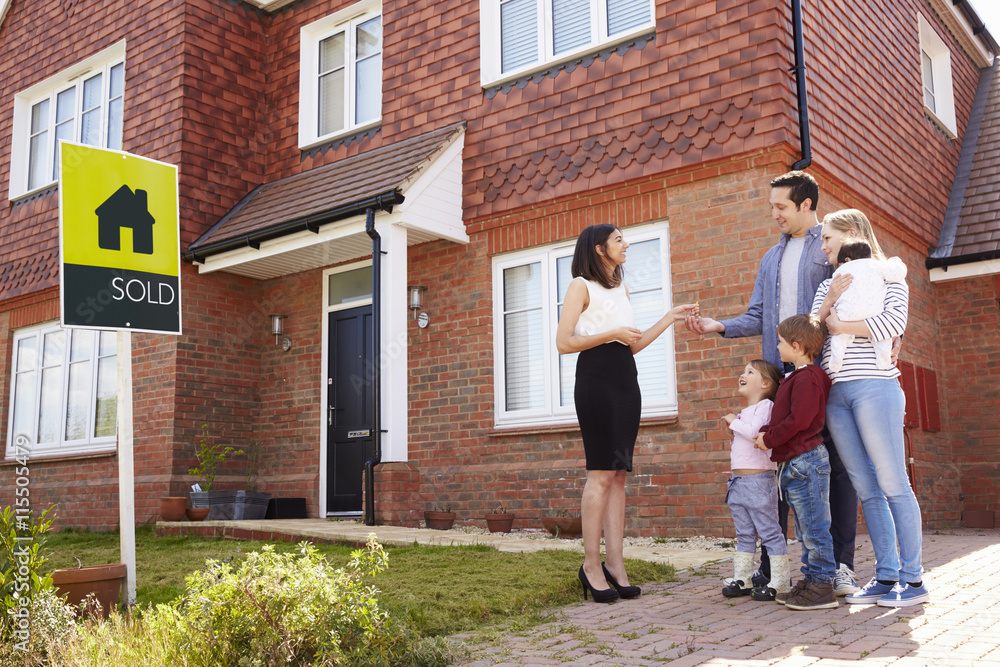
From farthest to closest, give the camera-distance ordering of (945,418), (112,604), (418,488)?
(945,418)
(418,488)
(112,604)

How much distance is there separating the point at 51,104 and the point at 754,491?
459 inches

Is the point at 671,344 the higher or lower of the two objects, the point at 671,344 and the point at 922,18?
the lower

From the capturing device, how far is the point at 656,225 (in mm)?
7734

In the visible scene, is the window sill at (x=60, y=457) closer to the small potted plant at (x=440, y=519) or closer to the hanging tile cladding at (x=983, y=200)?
the small potted plant at (x=440, y=519)

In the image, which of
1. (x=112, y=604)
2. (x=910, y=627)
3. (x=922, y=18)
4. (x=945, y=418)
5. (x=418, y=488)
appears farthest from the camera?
(x=922, y=18)

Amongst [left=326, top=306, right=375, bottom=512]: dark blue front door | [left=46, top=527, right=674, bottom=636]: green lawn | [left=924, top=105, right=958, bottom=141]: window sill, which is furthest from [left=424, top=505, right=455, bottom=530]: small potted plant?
[left=924, top=105, right=958, bottom=141]: window sill

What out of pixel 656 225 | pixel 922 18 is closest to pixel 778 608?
pixel 656 225

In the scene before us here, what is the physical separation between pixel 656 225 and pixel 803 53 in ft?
5.95

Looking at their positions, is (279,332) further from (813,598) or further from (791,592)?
(813,598)

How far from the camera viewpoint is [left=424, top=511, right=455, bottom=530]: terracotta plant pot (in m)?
8.27

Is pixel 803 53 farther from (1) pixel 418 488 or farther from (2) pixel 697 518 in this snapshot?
(1) pixel 418 488

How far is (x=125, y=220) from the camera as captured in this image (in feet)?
15.5

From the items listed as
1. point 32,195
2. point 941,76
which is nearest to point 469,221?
point 941,76

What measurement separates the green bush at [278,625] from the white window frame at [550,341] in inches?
183
